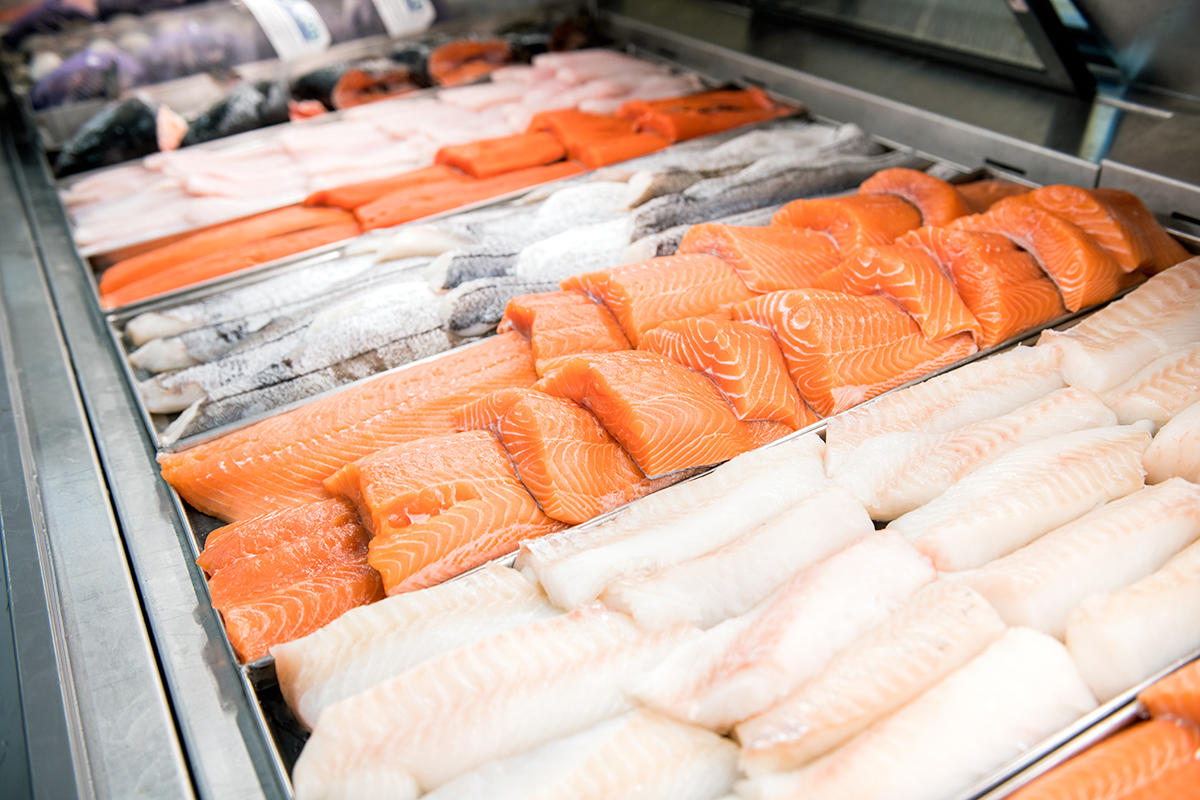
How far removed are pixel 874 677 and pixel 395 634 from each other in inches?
45.4

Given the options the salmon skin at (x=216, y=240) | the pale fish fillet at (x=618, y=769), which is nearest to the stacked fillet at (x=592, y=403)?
the pale fish fillet at (x=618, y=769)

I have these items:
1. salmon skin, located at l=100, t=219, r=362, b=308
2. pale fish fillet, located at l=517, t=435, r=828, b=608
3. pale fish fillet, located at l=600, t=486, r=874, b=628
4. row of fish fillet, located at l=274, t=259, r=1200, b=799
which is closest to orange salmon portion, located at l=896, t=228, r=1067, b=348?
row of fish fillet, located at l=274, t=259, r=1200, b=799

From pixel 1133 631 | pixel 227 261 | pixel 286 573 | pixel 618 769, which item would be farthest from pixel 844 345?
pixel 227 261

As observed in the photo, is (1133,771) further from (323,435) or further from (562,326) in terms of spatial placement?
(323,435)

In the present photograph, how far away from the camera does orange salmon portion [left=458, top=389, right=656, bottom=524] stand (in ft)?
8.05

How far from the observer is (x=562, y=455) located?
8.14 feet

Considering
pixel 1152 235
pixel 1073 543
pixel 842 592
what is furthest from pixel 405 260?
pixel 1152 235

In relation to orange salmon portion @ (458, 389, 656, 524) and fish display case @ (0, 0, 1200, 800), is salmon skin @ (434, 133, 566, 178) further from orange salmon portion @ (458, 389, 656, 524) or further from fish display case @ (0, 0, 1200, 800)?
orange salmon portion @ (458, 389, 656, 524)

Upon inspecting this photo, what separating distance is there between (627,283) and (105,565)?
1947 millimetres

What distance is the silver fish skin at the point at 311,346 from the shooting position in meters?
3.10

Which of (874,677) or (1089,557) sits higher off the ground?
(1089,557)

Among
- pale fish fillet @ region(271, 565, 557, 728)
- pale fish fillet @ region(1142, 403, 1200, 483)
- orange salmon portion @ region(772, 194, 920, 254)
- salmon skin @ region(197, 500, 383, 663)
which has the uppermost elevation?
orange salmon portion @ region(772, 194, 920, 254)

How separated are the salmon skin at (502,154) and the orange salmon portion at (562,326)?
65.8 inches

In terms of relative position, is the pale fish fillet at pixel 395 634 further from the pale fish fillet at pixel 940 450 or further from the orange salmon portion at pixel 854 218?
the orange salmon portion at pixel 854 218
